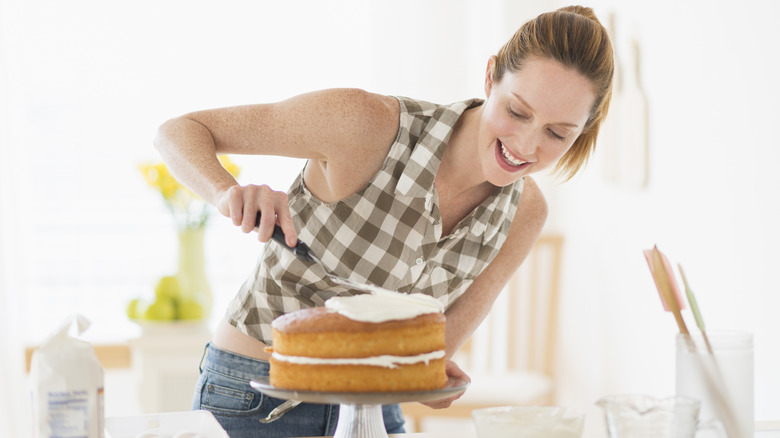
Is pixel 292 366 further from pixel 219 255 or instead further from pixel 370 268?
pixel 219 255

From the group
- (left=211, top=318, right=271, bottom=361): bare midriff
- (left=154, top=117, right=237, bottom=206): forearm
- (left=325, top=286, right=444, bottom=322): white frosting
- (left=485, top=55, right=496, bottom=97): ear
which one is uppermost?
(left=485, top=55, right=496, bottom=97): ear

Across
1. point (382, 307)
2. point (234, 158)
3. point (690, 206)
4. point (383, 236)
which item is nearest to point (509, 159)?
point (383, 236)

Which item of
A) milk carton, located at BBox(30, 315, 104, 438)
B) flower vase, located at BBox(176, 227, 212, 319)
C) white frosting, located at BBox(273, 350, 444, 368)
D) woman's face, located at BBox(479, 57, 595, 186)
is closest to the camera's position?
milk carton, located at BBox(30, 315, 104, 438)

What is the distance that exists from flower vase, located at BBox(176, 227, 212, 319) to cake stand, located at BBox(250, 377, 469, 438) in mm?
1961

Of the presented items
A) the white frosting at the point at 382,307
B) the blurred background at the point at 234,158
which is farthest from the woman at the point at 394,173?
the blurred background at the point at 234,158

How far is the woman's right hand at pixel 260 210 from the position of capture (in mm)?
982

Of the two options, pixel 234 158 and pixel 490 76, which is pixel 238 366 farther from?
pixel 234 158

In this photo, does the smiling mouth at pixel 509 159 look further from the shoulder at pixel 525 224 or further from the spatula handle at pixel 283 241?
the spatula handle at pixel 283 241

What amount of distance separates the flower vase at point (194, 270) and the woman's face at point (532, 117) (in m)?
1.81

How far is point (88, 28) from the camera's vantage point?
329cm

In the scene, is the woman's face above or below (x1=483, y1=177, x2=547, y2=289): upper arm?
above

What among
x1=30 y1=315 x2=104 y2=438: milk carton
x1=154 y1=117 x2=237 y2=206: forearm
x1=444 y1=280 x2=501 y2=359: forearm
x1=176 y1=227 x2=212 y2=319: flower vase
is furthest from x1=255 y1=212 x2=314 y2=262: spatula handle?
x1=176 y1=227 x2=212 y2=319: flower vase

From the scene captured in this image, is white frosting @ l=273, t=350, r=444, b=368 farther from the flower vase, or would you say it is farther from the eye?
the flower vase

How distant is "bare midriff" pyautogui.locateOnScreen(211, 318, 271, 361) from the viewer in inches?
54.7
